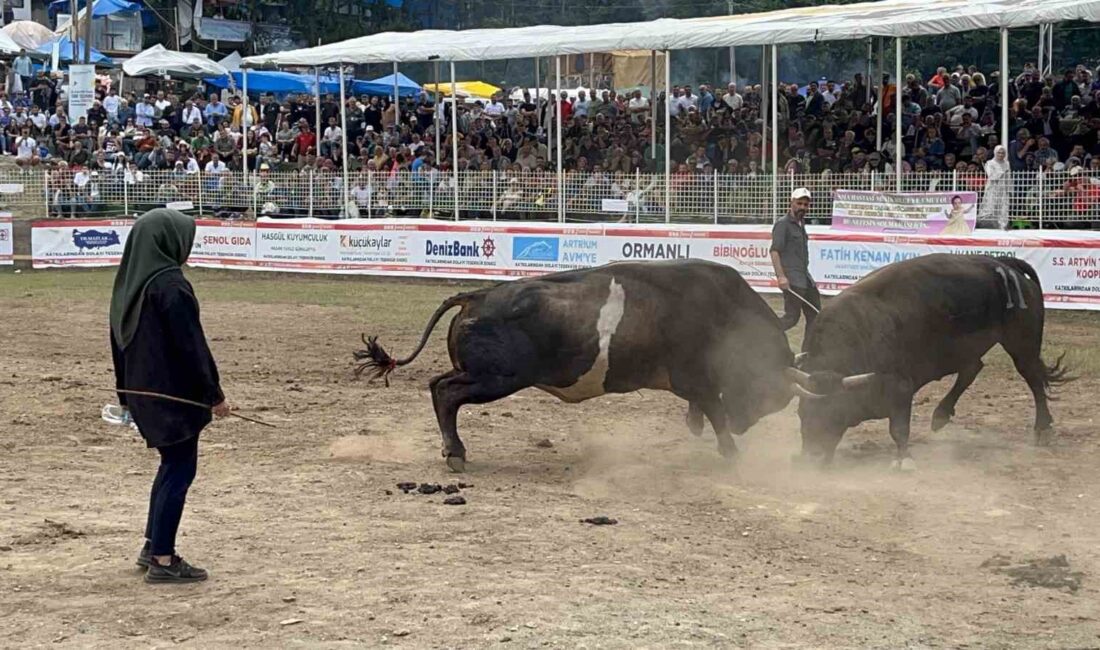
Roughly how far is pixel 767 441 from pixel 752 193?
41.8 feet

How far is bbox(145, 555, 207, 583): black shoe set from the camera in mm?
7133

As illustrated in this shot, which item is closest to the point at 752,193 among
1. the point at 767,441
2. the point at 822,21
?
the point at 822,21

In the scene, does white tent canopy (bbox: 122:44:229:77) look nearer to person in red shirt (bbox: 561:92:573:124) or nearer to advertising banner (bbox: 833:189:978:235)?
person in red shirt (bbox: 561:92:573:124)

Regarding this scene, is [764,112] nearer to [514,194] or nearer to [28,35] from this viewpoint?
[514,194]

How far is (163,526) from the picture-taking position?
7.16m

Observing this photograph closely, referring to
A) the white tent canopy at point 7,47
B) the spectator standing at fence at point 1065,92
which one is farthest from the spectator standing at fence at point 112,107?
the spectator standing at fence at point 1065,92

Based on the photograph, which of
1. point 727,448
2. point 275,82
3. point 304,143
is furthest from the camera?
point 275,82

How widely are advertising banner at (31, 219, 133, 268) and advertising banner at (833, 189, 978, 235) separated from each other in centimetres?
1324

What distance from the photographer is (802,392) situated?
10.3m

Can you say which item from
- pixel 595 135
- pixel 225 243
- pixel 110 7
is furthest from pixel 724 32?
pixel 110 7

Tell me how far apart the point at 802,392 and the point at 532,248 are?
13.2 meters

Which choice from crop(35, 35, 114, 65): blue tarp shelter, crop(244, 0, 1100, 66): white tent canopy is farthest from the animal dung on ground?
crop(35, 35, 114, 65): blue tarp shelter

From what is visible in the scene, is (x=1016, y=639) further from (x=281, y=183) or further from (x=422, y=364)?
(x=281, y=183)

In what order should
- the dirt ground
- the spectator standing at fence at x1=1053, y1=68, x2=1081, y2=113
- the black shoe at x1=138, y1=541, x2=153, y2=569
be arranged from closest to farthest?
the dirt ground
the black shoe at x1=138, y1=541, x2=153, y2=569
the spectator standing at fence at x1=1053, y1=68, x2=1081, y2=113
